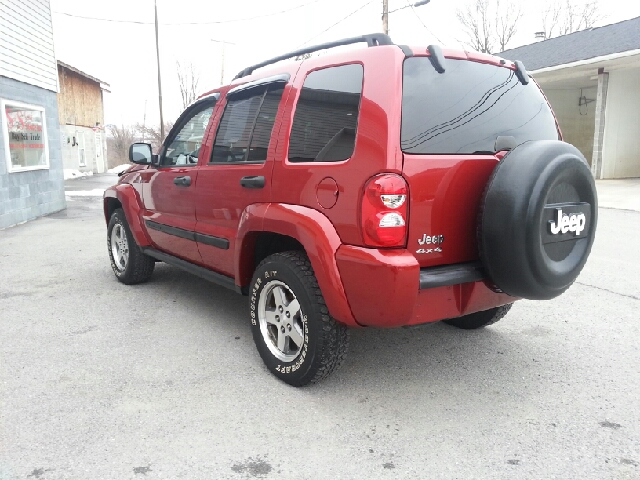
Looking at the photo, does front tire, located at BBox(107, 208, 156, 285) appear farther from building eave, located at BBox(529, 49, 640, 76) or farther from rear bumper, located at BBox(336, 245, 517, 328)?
building eave, located at BBox(529, 49, 640, 76)

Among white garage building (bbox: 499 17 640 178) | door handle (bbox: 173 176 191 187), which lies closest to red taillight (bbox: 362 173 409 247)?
door handle (bbox: 173 176 191 187)

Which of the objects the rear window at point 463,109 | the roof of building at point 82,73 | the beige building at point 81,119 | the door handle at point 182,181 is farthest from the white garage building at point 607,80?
the beige building at point 81,119

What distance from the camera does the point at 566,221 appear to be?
2770mm

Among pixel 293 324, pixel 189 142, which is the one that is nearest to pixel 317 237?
pixel 293 324

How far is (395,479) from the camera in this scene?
2246 millimetres

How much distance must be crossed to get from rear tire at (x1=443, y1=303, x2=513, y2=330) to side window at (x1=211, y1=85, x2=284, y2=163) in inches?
76.9

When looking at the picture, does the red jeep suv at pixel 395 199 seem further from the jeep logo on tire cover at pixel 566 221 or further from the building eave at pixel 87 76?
the building eave at pixel 87 76

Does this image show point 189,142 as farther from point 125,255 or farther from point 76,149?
point 76,149

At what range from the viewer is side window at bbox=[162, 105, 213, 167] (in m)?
Result: 4.14

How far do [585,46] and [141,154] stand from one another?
56.1ft

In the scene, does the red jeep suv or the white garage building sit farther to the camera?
the white garage building

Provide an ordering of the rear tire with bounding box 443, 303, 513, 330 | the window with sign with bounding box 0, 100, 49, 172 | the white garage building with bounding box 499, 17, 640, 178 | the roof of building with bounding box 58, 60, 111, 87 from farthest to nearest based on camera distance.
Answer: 1. the roof of building with bounding box 58, 60, 111, 87
2. the white garage building with bounding box 499, 17, 640, 178
3. the window with sign with bounding box 0, 100, 49, 172
4. the rear tire with bounding box 443, 303, 513, 330

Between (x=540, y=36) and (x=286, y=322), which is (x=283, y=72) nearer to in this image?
(x=286, y=322)

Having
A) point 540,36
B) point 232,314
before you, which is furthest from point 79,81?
point 232,314
